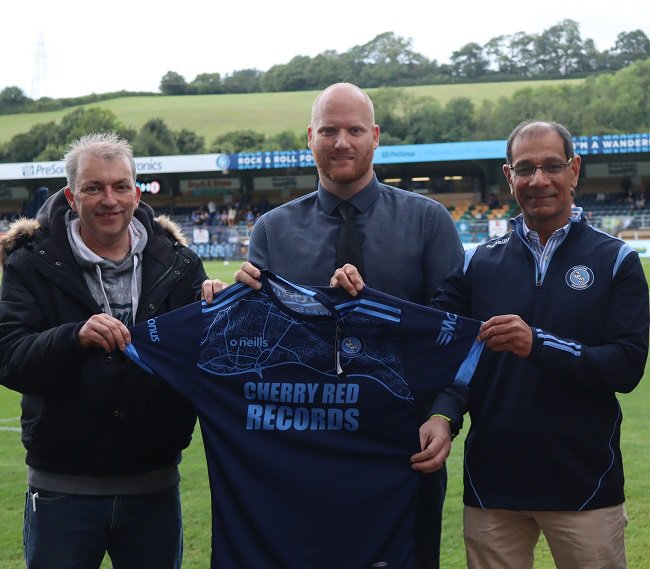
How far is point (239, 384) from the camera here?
127 inches

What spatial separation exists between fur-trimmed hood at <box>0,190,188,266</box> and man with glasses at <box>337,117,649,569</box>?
0.89 meters

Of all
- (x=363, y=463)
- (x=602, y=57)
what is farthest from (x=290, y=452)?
(x=602, y=57)

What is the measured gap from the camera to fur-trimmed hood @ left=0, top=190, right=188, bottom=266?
3312 millimetres

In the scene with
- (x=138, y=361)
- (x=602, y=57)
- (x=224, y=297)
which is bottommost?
(x=138, y=361)

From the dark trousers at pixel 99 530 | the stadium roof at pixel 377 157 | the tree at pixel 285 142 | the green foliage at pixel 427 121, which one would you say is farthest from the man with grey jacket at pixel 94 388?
the tree at pixel 285 142

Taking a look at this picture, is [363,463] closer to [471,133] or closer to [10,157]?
[471,133]

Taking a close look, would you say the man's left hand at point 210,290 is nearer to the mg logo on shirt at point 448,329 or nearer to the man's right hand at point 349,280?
the man's right hand at point 349,280

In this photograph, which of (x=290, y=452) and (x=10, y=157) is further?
(x=10, y=157)

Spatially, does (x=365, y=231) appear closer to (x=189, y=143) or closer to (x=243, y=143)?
(x=243, y=143)

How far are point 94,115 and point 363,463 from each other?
268ft

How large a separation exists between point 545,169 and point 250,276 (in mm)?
1162

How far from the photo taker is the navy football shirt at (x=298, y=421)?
3.18m

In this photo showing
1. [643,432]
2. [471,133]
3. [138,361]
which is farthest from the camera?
[471,133]

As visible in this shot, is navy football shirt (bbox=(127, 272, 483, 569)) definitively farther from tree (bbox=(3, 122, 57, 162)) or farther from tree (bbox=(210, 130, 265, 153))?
tree (bbox=(3, 122, 57, 162))
